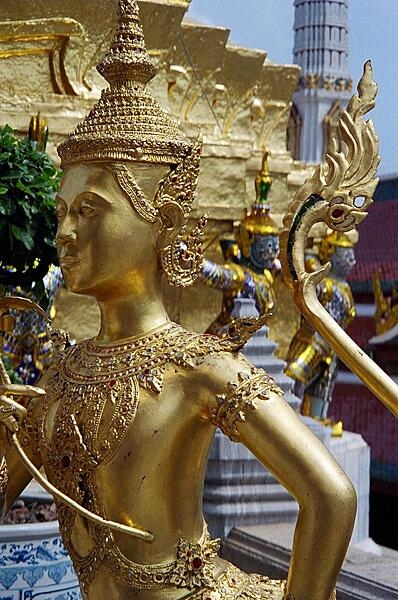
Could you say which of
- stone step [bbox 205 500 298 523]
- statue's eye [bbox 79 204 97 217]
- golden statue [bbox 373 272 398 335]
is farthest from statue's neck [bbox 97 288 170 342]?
golden statue [bbox 373 272 398 335]

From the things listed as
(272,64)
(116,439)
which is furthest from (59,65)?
(116,439)

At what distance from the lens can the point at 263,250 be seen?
3.79 meters

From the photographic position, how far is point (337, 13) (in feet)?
23.9

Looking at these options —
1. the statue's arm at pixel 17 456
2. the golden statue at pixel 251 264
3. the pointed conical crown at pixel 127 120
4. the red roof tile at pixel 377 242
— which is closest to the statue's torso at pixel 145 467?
the statue's arm at pixel 17 456

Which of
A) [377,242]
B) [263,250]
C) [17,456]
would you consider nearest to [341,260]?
[263,250]

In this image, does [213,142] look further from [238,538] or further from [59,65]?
[238,538]

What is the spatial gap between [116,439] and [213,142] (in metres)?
3.06

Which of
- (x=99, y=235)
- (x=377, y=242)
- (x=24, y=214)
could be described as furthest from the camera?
(x=377, y=242)

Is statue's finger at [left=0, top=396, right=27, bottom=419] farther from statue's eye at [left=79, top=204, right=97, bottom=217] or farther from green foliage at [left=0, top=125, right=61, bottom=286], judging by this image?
green foliage at [left=0, top=125, right=61, bottom=286]

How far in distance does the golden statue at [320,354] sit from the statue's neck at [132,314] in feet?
7.92

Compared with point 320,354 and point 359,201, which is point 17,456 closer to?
point 359,201

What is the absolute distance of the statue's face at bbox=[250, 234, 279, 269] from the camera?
3791mm

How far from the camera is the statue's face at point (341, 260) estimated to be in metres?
4.03

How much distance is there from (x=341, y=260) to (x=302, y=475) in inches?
113
